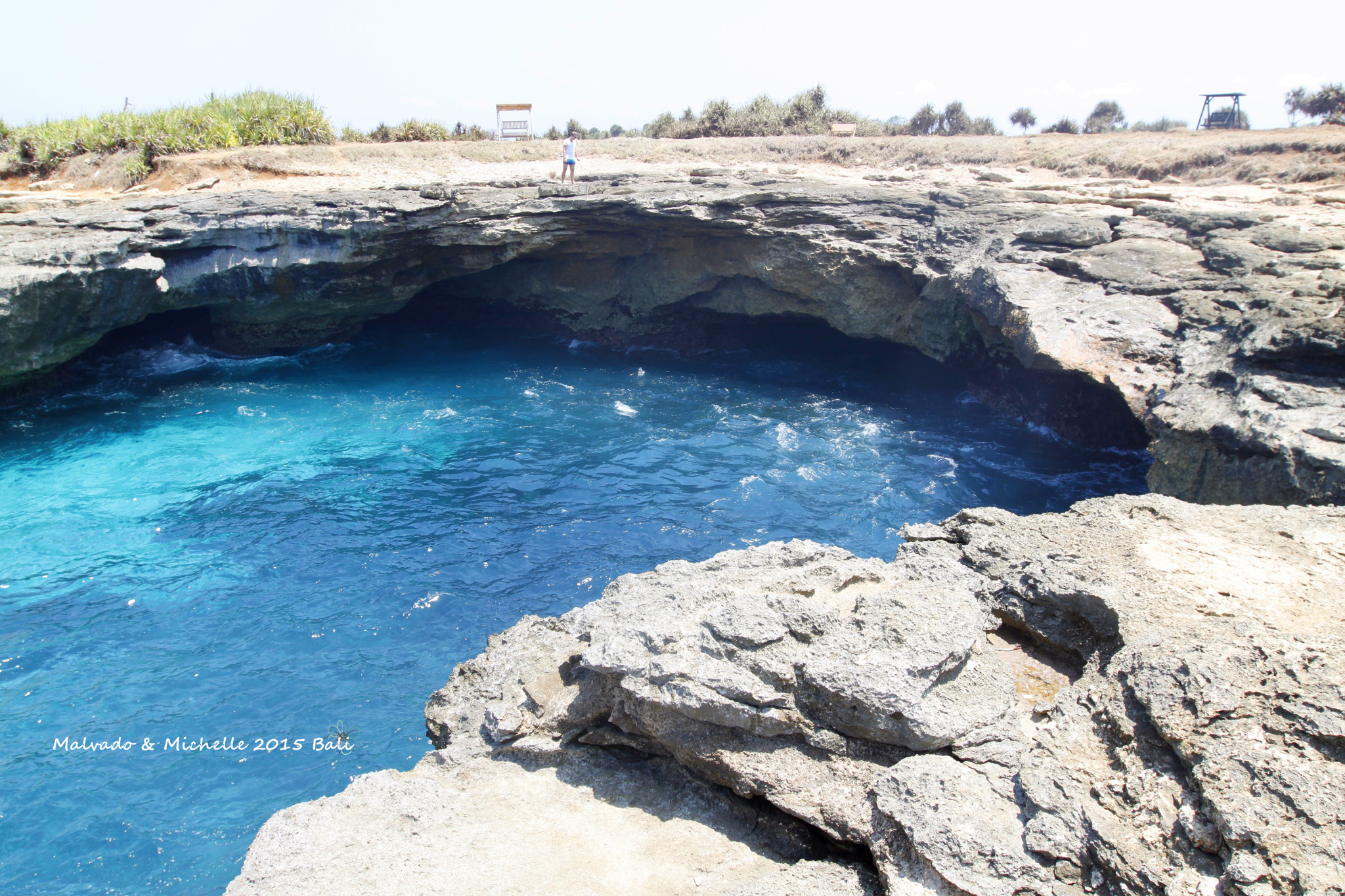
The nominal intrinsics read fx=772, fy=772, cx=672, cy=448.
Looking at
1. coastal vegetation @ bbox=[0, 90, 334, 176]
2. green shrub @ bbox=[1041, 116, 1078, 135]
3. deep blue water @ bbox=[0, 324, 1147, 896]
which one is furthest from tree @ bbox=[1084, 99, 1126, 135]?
coastal vegetation @ bbox=[0, 90, 334, 176]

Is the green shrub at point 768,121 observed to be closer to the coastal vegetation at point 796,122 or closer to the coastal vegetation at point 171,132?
the coastal vegetation at point 796,122

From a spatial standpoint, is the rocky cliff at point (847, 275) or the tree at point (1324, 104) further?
the tree at point (1324, 104)

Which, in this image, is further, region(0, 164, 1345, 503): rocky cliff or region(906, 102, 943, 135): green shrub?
region(906, 102, 943, 135): green shrub

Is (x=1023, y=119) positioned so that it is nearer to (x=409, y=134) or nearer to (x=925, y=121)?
(x=925, y=121)

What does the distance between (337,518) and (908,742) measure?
1088 centimetres

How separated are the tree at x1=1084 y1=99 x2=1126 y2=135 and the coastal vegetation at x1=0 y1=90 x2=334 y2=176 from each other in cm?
3143

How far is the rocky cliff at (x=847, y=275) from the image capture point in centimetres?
1102

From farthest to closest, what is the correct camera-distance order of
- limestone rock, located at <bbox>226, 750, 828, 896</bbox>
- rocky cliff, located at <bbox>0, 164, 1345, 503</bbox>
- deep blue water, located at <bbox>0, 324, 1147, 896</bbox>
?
1. rocky cliff, located at <bbox>0, 164, 1345, 503</bbox>
2. deep blue water, located at <bbox>0, 324, 1147, 896</bbox>
3. limestone rock, located at <bbox>226, 750, 828, 896</bbox>

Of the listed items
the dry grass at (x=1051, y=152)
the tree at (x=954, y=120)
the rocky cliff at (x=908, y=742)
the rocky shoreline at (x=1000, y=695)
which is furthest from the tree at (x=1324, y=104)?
the rocky cliff at (x=908, y=742)

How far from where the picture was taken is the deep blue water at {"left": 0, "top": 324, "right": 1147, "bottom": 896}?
27.5ft

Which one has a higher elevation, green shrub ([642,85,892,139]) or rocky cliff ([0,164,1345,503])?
green shrub ([642,85,892,139])

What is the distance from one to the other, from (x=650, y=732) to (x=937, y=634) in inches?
85.5

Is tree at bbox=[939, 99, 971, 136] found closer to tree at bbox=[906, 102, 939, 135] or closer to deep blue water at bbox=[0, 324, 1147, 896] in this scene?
tree at bbox=[906, 102, 939, 135]

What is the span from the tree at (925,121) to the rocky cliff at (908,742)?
3100 centimetres
